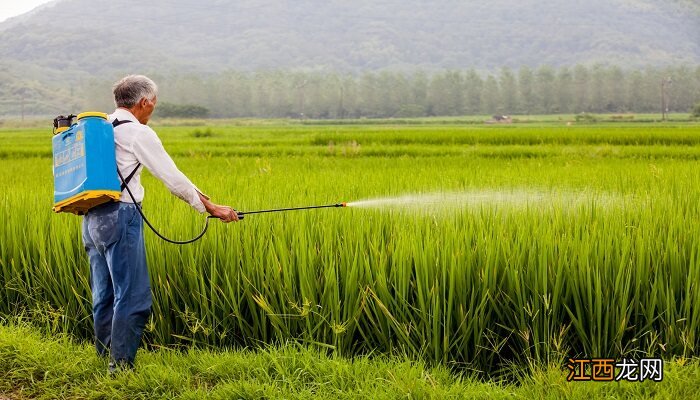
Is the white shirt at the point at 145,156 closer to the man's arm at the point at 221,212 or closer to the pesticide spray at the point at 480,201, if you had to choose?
the man's arm at the point at 221,212

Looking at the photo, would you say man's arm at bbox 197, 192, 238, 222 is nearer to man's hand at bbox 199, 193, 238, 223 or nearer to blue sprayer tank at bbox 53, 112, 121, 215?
man's hand at bbox 199, 193, 238, 223

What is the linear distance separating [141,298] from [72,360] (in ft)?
2.13

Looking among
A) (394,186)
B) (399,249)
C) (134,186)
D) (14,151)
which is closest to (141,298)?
(134,186)

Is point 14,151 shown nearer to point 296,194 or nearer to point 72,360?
point 296,194

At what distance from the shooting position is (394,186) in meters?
6.50

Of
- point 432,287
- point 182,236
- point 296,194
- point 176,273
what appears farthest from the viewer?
point 296,194

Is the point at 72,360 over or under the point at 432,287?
under

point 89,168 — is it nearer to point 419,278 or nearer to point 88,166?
point 88,166

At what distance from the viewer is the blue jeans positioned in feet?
11.6

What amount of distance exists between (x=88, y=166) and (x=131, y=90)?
0.49 meters

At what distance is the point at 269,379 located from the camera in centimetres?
335

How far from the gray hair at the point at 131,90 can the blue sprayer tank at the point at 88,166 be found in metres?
0.15

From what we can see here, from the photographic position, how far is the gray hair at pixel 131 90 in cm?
360

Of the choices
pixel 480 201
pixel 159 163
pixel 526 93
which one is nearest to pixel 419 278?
pixel 159 163
